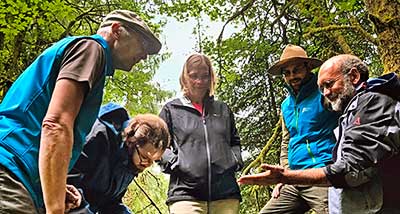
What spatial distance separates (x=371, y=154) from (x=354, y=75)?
2.09 ft

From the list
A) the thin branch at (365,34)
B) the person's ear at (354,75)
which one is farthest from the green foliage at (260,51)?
the person's ear at (354,75)

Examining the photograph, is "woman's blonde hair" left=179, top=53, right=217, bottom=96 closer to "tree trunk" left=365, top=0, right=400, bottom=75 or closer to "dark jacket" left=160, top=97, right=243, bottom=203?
"dark jacket" left=160, top=97, right=243, bottom=203

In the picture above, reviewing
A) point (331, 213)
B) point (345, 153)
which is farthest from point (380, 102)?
point (331, 213)

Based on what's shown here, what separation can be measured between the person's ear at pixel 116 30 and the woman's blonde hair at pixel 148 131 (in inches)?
25.9

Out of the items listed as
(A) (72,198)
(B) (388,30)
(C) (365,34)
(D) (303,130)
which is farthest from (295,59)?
(A) (72,198)

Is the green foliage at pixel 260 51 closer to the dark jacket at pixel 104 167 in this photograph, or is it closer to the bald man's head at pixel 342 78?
the bald man's head at pixel 342 78

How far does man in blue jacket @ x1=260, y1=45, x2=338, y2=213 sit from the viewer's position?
3.67 m

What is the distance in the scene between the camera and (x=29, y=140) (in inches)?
70.1

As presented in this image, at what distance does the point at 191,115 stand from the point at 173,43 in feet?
25.0

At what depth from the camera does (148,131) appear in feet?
8.87

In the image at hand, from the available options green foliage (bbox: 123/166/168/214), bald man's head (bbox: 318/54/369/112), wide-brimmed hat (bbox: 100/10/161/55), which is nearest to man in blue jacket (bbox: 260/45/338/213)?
bald man's head (bbox: 318/54/369/112)

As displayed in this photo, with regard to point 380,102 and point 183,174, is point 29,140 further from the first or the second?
→ point 183,174

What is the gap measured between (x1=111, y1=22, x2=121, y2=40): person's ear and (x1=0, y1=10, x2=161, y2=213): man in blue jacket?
0.14m

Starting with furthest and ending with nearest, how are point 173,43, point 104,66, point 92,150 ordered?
point 173,43, point 92,150, point 104,66
